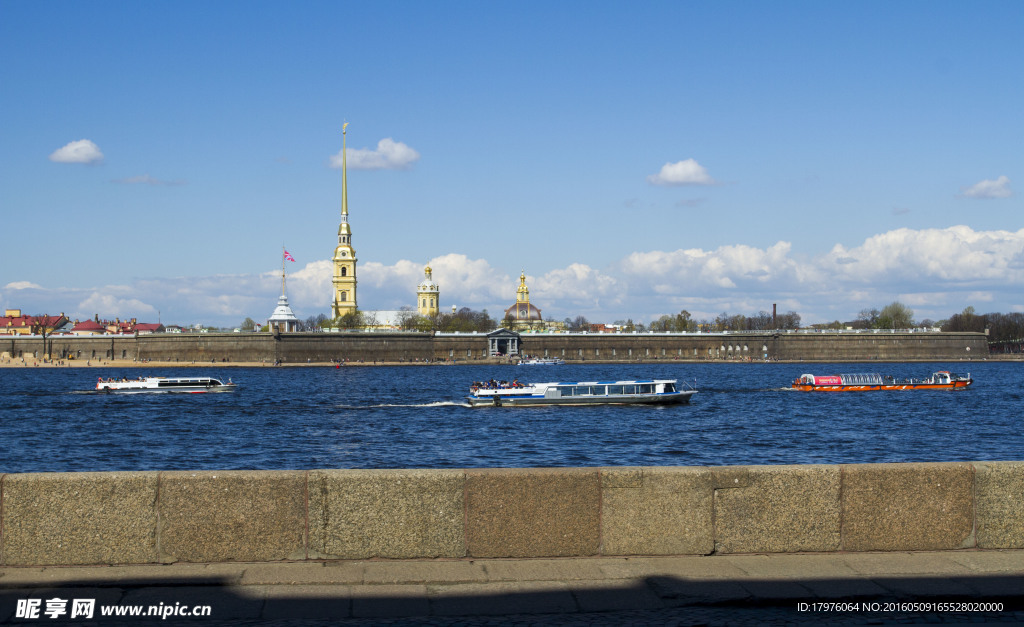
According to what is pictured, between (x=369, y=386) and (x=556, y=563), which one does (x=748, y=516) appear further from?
(x=369, y=386)

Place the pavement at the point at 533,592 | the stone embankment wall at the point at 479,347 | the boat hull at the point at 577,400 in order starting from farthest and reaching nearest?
the stone embankment wall at the point at 479,347, the boat hull at the point at 577,400, the pavement at the point at 533,592

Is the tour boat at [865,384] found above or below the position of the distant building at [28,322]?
below

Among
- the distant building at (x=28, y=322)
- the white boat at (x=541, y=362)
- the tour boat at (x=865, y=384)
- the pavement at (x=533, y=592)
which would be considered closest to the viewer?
the pavement at (x=533, y=592)

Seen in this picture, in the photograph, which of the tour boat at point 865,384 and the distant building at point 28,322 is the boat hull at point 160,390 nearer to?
the tour boat at point 865,384

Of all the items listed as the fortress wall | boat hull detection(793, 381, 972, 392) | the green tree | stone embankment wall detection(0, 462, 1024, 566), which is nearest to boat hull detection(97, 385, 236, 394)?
boat hull detection(793, 381, 972, 392)

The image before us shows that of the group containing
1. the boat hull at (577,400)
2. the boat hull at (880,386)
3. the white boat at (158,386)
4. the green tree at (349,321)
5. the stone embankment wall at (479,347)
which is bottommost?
the boat hull at (880,386)

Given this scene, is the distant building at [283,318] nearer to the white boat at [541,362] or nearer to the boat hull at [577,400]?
the white boat at [541,362]

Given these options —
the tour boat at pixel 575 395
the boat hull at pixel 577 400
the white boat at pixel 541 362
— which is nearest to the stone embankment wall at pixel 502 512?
the tour boat at pixel 575 395

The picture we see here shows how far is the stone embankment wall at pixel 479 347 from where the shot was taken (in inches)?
5340

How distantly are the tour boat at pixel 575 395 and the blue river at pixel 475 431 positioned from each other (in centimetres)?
123

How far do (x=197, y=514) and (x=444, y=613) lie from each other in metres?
2.52

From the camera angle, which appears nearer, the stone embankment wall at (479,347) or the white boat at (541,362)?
the stone embankment wall at (479,347)

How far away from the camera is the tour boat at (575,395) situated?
55781mm

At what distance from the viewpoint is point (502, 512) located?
28.0 ft
